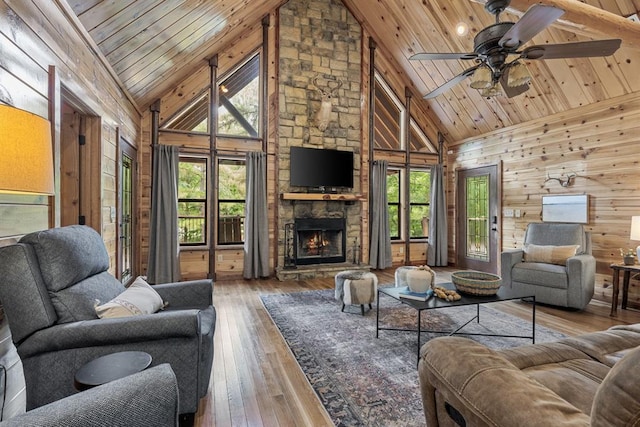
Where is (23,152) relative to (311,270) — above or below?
above

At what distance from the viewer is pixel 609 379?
0.72 metres

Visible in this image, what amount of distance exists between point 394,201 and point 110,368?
5989 mm

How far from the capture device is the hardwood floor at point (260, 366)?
1.86 meters

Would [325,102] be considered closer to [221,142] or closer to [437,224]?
[221,142]

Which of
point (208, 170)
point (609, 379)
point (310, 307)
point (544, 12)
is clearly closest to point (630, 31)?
point (544, 12)

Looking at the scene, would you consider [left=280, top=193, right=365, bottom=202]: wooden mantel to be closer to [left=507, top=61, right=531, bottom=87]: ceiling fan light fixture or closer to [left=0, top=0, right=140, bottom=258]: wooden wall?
[left=0, top=0, right=140, bottom=258]: wooden wall

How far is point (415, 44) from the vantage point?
5.56m

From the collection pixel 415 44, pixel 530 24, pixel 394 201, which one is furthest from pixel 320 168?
pixel 530 24

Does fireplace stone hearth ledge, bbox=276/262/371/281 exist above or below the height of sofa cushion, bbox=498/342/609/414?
below

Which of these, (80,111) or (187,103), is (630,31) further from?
A: (187,103)

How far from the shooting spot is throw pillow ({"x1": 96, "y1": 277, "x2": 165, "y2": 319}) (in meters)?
1.69

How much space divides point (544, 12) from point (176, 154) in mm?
4804

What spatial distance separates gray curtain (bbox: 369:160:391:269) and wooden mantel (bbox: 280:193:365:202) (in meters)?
0.50

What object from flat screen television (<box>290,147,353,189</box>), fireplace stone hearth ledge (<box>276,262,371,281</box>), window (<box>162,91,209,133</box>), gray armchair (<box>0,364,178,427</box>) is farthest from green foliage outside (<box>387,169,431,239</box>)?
gray armchair (<box>0,364,178,427</box>)
